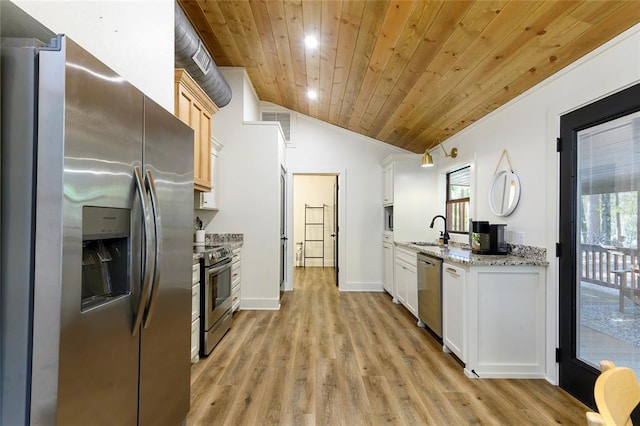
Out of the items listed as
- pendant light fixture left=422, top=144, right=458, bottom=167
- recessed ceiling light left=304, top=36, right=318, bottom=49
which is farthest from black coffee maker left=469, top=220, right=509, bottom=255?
recessed ceiling light left=304, top=36, right=318, bottom=49

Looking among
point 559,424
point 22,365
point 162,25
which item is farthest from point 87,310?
point 559,424

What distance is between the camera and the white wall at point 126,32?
1.08 meters

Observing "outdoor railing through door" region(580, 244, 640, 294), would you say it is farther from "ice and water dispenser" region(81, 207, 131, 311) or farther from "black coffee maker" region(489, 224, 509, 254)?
"ice and water dispenser" region(81, 207, 131, 311)

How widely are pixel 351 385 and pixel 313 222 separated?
561 centimetres

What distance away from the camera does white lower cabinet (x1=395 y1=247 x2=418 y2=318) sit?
12.2 feet

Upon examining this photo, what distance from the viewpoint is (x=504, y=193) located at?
302cm

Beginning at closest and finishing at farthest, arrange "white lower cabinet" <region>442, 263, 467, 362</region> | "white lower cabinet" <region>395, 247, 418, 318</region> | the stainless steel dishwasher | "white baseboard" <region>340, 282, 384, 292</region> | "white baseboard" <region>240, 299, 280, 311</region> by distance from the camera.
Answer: "white lower cabinet" <region>442, 263, 467, 362</region>
the stainless steel dishwasher
"white lower cabinet" <region>395, 247, 418, 318</region>
"white baseboard" <region>240, 299, 280, 311</region>
"white baseboard" <region>340, 282, 384, 292</region>

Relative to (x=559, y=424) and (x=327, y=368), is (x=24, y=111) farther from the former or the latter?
(x=559, y=424)

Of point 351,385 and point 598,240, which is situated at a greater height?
point 598,240

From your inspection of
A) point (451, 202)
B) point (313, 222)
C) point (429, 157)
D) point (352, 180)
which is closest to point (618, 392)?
point (429, 157)

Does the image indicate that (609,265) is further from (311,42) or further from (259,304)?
(259,304)

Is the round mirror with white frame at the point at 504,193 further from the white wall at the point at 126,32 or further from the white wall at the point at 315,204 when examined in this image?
the white wall at the point at 315,204

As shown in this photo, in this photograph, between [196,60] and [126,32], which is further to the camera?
→ [196,60]

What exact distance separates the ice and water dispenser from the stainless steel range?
170 centimetres
